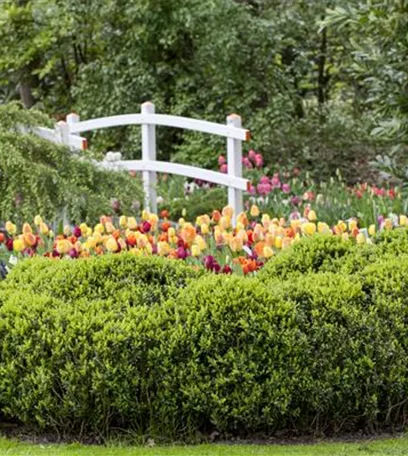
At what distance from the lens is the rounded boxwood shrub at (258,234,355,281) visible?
5.65 metres


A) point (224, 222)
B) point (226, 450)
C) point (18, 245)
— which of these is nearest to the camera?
point (226, 450)

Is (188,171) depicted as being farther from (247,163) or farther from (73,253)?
(73,253)

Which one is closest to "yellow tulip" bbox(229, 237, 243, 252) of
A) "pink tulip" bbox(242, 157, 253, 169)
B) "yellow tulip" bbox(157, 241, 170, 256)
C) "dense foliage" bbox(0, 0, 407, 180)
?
"yellow tulip" bbox(157, 241, 170, 256)

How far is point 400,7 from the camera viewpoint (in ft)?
27.1

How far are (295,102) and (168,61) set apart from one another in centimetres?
172

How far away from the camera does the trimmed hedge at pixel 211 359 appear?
4812 millimetres

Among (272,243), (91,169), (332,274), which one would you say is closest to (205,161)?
(91,169)

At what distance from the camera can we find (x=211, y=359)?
15.7ft

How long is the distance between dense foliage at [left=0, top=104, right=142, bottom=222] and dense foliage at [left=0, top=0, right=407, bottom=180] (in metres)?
4.19

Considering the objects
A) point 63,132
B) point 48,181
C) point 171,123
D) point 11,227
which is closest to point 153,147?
point 171,123

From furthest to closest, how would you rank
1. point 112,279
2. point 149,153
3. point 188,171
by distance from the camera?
point 149,153 → point 188,171 → point 112,279

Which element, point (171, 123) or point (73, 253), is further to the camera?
point (171, 123)

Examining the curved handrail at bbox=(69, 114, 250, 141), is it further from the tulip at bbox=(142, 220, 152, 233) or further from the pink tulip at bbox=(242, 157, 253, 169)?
the tulip at bbox=(142, 220, 152, 233)

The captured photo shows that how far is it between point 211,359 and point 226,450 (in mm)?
384
